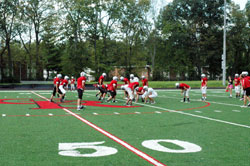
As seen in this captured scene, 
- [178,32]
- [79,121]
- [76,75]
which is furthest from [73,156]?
[178,32]

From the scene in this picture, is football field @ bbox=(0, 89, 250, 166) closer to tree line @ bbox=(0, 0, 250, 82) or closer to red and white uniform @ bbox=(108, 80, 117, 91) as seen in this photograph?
red and white uniform @ bbox=(108, 80, 117, 91)

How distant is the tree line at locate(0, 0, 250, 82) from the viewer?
50.2 metres

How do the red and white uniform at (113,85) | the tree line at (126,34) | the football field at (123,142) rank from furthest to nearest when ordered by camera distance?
the tree line at (126,34)
the red and white uniform at (113,85)
the football field at (123,142)

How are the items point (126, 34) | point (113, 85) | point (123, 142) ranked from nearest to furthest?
point (123, 142) → point (113, 85) → point (126, 34)

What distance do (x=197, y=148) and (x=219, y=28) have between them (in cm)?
5761

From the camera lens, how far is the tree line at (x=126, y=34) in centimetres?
5019

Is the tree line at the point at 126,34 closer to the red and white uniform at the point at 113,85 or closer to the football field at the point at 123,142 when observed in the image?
the red and white uniform at the point at 113,85

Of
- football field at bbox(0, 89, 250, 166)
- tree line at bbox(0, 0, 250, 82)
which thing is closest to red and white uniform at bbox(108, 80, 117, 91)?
football field at bbox(0, 89, 250, 166)

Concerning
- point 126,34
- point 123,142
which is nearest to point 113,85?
point 123,142

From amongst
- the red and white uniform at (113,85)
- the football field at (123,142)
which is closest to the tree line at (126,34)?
the red and white uniform at (113,85)

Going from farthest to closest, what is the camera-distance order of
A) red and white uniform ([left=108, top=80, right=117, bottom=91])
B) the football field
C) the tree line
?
the tree line < red and white uniform ([left=108, top=80, right=117, bottom=91]) < the football field

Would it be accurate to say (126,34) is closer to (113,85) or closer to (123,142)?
(113,85)

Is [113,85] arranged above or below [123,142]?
above

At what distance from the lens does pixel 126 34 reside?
184 feet
